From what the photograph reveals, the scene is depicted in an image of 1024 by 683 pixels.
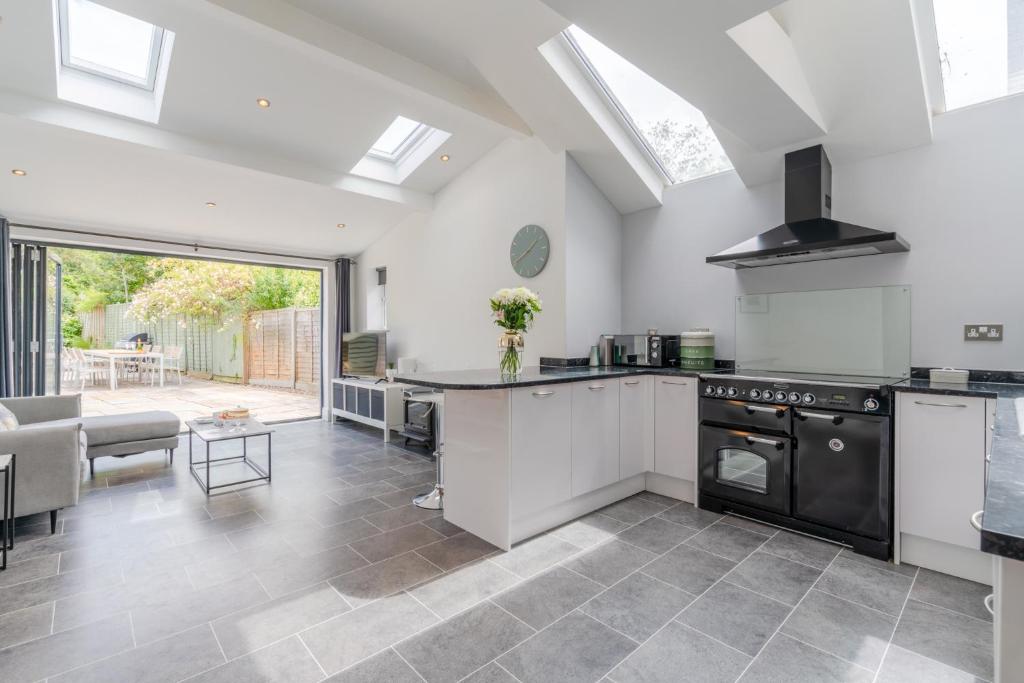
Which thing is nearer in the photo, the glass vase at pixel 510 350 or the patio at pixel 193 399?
the glass vase at pixel 510 350

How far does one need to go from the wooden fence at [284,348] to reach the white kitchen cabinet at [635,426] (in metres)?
5.32

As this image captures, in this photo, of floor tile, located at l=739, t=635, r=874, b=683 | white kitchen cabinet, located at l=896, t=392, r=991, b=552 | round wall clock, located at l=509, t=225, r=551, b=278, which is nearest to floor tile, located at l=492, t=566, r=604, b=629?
floor tile, located at l=739, t=635, r=874, b=683

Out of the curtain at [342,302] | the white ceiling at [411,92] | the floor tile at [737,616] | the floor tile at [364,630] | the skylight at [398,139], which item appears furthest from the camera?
the curtain at [342,302]

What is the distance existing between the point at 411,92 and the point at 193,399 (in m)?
5.86

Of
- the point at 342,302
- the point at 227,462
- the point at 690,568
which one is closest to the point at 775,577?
the point at 690,568

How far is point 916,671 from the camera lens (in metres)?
1.65

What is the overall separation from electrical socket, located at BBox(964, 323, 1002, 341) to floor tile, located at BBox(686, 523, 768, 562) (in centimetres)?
165

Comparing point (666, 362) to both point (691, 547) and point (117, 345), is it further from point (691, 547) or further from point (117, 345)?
point (117, 345)

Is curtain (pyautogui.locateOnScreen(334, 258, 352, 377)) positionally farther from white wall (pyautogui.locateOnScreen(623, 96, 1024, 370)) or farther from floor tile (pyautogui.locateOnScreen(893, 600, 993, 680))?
floor tile (pyautogui.locateOnScreen(893, 600, 993, 680))

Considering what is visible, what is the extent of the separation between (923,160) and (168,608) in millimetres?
4659

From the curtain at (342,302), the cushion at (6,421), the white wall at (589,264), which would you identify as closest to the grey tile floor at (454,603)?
the cushion at (6,421)

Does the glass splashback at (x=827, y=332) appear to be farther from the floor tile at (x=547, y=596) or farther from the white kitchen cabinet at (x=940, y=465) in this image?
the floor tile at (x=547, y=596)

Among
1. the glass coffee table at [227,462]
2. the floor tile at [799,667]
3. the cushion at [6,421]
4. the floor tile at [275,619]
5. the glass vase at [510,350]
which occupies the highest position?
the glass vase at [510,350]

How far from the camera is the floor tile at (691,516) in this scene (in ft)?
9.70
